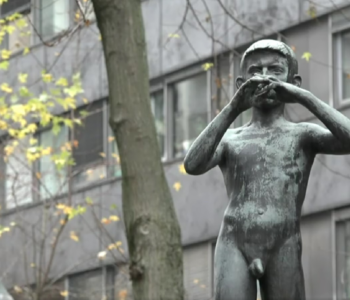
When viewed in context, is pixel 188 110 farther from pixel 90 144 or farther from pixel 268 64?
pixel 268 64

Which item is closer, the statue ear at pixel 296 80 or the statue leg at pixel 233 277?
the statue leg at pixel 233 277

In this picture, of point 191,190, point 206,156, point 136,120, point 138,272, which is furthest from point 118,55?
point 191,190

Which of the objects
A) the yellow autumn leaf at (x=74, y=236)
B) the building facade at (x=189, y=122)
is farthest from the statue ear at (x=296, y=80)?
the yellow autumn leaf at (x=74, y=236)

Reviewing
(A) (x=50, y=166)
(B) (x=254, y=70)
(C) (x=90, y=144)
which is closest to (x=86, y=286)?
(C) (x=90, y=144)

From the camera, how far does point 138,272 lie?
1553 cm

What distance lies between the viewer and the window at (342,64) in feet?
82.7

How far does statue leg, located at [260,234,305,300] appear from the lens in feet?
27.6

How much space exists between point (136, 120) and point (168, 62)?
1335cm

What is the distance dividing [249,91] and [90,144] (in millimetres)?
24050

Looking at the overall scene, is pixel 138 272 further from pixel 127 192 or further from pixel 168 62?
pixel 168 62

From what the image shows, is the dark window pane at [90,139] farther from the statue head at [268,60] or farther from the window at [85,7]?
the statue head at [268,60]

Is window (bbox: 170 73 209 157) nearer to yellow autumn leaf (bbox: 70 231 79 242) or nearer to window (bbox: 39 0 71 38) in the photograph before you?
yellow autumn leaf (bbox: 70 231 79 242)

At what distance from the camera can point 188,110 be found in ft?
95.3

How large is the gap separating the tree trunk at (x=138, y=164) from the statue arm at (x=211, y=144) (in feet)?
22.2
